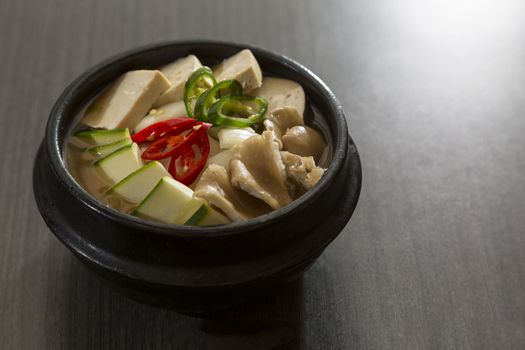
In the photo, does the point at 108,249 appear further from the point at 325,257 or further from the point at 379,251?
the point at 379,251

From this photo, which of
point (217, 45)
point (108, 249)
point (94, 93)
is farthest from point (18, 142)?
point (108, 249)

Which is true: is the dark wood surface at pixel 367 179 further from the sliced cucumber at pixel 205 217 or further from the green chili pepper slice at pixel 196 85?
the green chili pepper slice at pixel 196 85

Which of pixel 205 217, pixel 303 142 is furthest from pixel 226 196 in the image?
pixel 303 142

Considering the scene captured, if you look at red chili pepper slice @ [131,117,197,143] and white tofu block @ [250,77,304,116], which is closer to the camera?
red chili pepper slice @ [131,117,197,143]

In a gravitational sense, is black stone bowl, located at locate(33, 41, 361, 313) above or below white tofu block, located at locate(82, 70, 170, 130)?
below

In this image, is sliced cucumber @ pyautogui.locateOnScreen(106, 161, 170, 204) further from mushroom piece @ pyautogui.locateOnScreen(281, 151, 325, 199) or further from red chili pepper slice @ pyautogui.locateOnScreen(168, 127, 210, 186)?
mushroom piece @ pyautogui.locateOnScreen(281, 151, 325, 199)

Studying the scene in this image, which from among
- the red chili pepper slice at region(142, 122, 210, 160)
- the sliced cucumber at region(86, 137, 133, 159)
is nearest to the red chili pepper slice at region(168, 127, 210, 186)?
the red chili pepper slice at region(142, 122, 210, 160)
